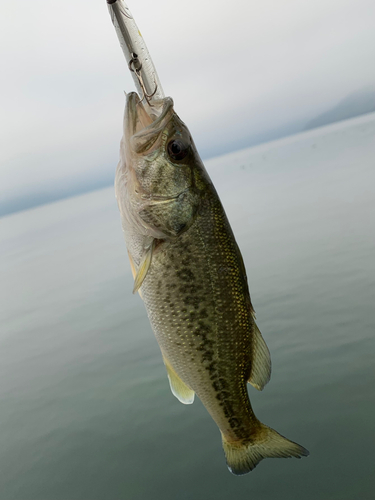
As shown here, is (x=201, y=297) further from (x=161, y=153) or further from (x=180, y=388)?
(x=161, y=153)

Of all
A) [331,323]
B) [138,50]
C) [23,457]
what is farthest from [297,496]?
[138,50]

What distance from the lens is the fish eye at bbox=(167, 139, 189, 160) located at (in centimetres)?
303

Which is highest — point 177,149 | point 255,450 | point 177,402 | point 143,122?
point 143,122

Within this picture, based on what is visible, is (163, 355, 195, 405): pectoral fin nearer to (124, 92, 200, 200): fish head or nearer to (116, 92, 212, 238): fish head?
(116, 92, 212, 238): fish head

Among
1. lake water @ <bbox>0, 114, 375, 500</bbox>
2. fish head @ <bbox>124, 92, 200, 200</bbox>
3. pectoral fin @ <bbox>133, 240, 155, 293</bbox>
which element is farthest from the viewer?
lake water @ <bbox>0, 114, 375, 500</bbox>

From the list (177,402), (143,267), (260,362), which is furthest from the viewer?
(177,402)

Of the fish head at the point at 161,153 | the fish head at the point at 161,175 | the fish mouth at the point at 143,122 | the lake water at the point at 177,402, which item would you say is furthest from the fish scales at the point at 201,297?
the lake water at the point at 177,402

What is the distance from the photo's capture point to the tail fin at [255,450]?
10.2 ft

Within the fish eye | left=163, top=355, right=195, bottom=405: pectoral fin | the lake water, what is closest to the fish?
the fish eye

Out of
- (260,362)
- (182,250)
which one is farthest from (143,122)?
(260,362)

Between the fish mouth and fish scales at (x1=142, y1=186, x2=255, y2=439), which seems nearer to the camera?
the fish mouth

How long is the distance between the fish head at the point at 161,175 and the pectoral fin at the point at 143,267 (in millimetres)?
144

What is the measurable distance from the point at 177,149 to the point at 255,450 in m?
2.46

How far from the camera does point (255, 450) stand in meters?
3.22
